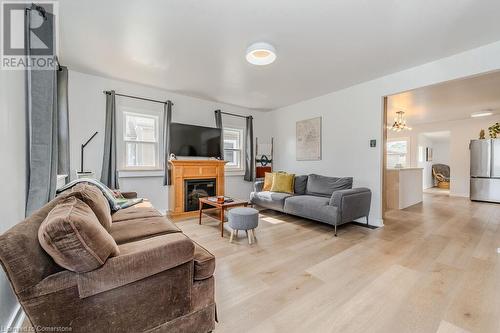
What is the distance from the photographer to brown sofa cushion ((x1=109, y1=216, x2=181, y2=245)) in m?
1.58

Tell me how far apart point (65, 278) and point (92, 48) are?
9.43ft

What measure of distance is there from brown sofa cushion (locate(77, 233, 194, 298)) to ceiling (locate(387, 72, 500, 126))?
393 centimetres

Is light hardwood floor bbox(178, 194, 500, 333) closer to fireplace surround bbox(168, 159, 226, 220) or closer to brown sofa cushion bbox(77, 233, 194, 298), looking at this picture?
brown sofa cushion bbox(77, 233, 194, 298)

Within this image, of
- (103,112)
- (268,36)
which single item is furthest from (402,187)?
(103,112)

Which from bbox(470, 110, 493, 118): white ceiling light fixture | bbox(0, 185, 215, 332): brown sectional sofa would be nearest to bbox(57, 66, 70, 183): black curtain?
bbox(0, 185, 215, 332): brown sectional sofa

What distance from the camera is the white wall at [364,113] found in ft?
8.89

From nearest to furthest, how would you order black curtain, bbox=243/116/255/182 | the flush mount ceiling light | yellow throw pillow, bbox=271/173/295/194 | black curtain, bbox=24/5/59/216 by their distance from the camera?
black curtain, bbox=24/5/59/216
the flush mount ceiling light
yellow throw pillow, bbox=271/173/295/194
black curtain, bbox=243/116/255/182

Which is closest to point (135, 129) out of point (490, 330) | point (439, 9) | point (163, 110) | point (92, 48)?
point (163, 110)

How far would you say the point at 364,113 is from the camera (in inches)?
148

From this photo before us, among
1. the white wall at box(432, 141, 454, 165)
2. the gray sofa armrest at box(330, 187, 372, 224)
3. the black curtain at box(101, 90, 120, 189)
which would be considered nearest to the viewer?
the gray sofa armrest at box(330, 187, 372, 224)

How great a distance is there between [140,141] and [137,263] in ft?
11.3

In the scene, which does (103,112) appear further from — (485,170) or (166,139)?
(485,170)

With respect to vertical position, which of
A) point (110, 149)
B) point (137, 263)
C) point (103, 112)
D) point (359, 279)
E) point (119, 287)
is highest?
point (103, 112)

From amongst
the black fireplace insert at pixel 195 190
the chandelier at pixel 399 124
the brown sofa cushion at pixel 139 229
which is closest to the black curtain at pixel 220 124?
the black fireplace insert at pixel 195 190
